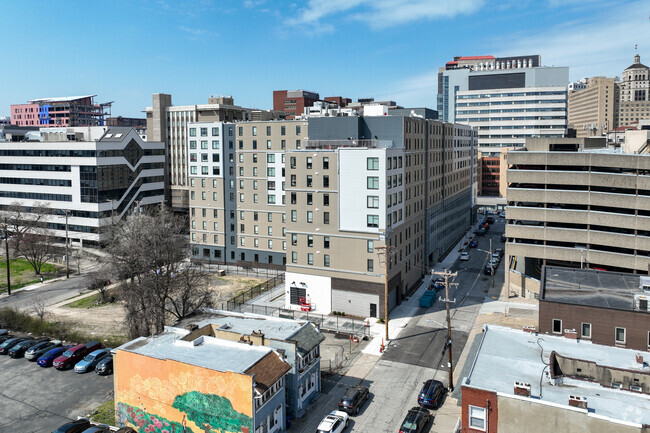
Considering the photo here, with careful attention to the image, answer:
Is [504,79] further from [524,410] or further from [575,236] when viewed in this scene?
[524,410]

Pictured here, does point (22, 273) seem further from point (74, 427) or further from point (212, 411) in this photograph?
point (212, 411)

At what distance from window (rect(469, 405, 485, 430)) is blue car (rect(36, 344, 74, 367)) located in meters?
40.4

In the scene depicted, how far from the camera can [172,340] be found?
37.7 metres

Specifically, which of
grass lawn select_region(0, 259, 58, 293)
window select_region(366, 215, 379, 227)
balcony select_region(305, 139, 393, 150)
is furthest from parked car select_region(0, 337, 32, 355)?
balcony select_region(305, 139, 393, 150)

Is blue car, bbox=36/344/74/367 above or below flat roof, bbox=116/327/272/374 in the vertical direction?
below

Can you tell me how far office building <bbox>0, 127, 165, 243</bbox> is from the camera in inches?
3826

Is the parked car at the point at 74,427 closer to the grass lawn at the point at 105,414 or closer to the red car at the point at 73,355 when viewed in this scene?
the grass lawn at the point at 105,414

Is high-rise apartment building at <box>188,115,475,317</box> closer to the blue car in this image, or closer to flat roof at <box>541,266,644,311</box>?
flat roof at <box>541,266,644,311</box>

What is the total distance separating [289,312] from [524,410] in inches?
1531

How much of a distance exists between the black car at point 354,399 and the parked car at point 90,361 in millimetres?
24404

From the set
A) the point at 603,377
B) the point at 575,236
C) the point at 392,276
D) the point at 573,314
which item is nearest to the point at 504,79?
the point at 575,236

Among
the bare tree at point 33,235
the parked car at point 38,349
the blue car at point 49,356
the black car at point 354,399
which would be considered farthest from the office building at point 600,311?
the bare tree at point 33,235

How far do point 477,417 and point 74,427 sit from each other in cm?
2724

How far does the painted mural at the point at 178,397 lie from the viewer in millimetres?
31438
